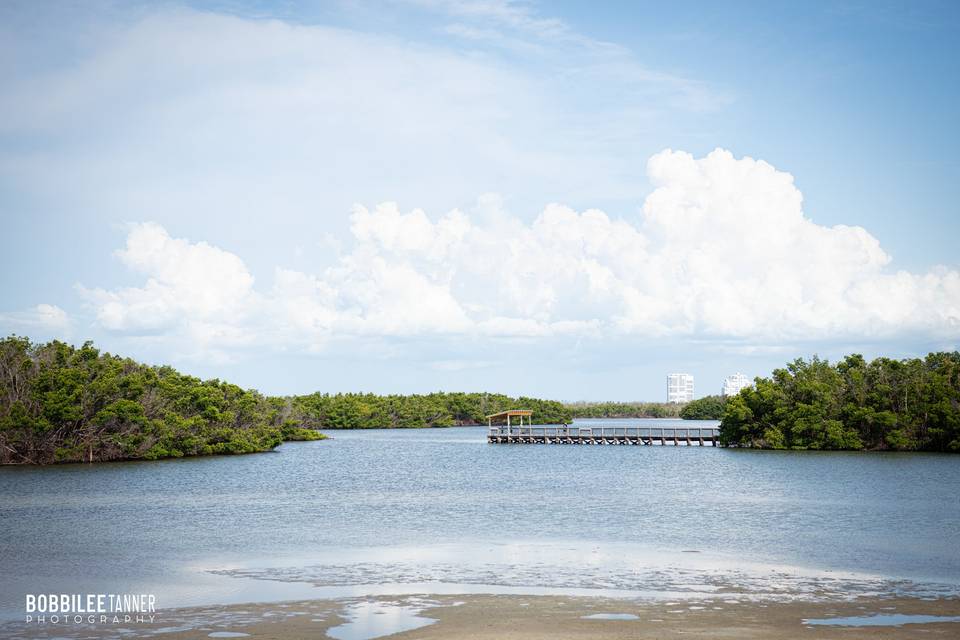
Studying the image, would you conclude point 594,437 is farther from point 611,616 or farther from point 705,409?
point 705,409

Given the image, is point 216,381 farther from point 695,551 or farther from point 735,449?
point 695,551

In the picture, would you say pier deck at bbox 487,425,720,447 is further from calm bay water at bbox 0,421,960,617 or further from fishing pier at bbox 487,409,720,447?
calm bay water at bbox 0,421,960,617

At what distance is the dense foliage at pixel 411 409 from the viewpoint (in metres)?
146

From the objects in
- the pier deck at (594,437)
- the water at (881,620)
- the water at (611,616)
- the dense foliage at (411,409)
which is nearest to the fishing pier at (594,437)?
the pier deck at (594,437)

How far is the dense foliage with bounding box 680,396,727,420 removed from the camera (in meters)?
174

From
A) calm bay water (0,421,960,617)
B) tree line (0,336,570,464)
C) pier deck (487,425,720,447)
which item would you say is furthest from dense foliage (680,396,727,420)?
calm bay water (0,421,960,617)

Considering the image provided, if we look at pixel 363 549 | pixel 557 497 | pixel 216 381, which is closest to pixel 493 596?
pixel 363 549

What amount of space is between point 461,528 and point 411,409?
128 meters

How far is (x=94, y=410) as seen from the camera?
59.2 metres

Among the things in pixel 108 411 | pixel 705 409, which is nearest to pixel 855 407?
pixel 108 411

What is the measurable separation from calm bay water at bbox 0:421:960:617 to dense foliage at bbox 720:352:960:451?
15.1 metres

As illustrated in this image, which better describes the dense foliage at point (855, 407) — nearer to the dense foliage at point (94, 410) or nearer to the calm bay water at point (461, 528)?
the calm bay water at point (461, 528)

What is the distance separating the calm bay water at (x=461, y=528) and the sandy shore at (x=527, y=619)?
5.18 feet

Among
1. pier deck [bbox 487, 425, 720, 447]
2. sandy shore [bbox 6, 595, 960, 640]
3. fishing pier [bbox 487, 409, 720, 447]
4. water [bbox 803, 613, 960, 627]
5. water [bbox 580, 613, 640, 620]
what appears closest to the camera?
sandy shore [bbox 6, 595, 960, 640]
